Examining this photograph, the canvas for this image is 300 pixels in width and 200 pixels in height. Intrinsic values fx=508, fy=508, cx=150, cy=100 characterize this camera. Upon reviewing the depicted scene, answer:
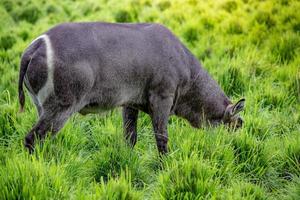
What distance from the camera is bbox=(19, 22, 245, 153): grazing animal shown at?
4.00 metres

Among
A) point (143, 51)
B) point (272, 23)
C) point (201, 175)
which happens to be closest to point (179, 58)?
point (143, 51)

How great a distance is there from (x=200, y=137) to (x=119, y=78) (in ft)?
2.84

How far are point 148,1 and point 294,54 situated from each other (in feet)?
13.1

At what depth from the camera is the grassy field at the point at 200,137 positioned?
3559 millimetres

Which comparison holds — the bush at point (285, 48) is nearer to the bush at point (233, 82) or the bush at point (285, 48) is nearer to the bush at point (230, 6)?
the bush at point (233, 82)

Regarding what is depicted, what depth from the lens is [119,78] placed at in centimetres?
439

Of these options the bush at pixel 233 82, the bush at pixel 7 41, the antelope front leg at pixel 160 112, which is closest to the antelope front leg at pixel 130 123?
the antelope front leg at pixel 160 112

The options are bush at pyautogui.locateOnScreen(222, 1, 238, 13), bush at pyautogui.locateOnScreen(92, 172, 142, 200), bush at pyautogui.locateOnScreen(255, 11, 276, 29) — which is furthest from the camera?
bush at pyautogui.locateOnScreen(222, 1, 238, 13)

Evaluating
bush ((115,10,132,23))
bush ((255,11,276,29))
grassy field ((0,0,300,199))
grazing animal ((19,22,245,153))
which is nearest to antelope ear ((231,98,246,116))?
grazing animal ((19,22,245,153))

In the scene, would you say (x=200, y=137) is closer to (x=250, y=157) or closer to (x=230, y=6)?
(x=250, y=157)

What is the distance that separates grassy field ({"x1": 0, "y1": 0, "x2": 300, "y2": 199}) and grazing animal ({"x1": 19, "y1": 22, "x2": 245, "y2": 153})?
8.8 inches

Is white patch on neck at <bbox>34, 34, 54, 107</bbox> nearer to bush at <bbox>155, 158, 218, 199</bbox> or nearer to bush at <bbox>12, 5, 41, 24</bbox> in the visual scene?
bush at <bbox>155, 158, 218, 199</bbox>

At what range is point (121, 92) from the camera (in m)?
4.48

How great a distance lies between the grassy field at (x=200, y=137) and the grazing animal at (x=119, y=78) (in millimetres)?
223
